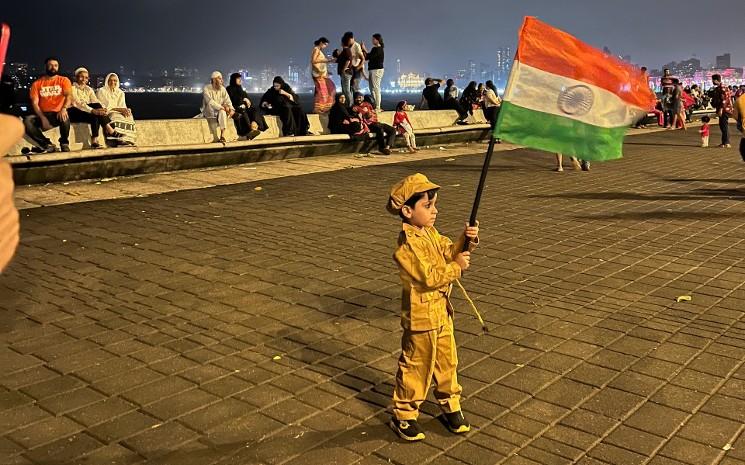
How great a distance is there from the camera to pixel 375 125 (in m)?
18.4

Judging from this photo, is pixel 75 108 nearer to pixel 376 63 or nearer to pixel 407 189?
pixel 376 63

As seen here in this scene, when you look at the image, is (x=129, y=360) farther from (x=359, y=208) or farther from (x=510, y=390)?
(x=359, y=208)

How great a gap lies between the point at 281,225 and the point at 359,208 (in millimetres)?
1545

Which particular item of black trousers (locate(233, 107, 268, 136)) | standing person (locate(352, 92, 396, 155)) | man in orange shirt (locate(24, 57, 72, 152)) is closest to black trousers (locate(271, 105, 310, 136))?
black trousers (locate(233, 107, 268, 136))

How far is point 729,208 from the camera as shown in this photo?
448 inches

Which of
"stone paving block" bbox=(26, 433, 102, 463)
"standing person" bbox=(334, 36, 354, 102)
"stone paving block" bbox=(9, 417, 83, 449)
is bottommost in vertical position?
"stone paving block" bbox=(26, 433, 102, 463)

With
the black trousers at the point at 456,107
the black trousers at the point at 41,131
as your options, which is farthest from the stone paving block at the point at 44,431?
the black trousers at the point at 456,107

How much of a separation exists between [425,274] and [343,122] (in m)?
14.3

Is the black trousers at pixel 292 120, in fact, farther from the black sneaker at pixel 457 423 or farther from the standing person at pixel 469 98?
the black sneaker at pixel 457 423

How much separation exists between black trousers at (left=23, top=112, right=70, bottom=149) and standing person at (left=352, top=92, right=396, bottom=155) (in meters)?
6.85

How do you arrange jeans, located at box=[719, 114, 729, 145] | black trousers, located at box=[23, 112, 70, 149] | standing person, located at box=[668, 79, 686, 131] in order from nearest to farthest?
black trousers, located at box=[23, 112, 70, 149]
jeans, located at box=[719, 114, 729, 145]
standing person, located at box=[668, 79, 686, 131]

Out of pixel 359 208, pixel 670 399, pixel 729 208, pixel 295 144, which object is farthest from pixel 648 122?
pixel 670 399

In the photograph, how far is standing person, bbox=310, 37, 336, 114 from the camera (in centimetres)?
1964

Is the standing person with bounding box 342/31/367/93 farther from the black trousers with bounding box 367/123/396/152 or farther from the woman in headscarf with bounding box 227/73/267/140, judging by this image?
the woman in headscarf with bounding box 227/73/267/140
